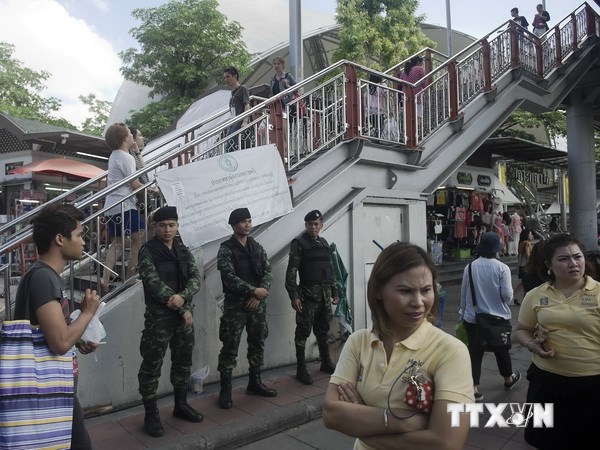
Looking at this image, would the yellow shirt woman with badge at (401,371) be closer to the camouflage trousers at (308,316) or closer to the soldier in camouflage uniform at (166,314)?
the soldier in camouflage uniform at (166,314)

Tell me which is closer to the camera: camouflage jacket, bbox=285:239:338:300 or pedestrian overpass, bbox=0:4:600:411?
pedestrian overpass, bbox=0:4:600:411

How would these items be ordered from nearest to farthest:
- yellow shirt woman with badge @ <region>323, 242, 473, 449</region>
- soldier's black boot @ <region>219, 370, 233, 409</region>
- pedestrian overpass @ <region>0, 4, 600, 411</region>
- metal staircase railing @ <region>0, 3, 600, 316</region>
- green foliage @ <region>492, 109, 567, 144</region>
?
yellow shirt woman with badge @ <region>323, 242, 473, 449</region>
soldier's black boot @ <region>219, 370, 233, 409</region>
pedestrian overpass @ <region>0, 4, 600, 411</region>
metal staircase railing @ <region>0, 3, 600, 316</region>
green foliage @ <region>492, 109, 567, 144</region>

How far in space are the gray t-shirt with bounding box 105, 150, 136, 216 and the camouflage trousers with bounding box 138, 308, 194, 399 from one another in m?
1.61

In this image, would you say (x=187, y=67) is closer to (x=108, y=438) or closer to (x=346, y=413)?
(x=108, y=438)

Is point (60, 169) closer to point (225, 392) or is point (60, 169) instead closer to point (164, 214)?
point (164, 214)

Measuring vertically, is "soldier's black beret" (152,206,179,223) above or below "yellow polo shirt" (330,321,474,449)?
above

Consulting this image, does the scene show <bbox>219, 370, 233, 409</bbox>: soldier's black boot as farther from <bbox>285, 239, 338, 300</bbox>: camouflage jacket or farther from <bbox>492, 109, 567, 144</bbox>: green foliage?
<bbox>492, 109, 567, 144</bbox>: green foliage

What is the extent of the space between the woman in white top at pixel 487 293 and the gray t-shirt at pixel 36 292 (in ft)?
13.1

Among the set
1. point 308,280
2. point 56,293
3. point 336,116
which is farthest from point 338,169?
point 56,293

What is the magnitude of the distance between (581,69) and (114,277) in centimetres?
1285

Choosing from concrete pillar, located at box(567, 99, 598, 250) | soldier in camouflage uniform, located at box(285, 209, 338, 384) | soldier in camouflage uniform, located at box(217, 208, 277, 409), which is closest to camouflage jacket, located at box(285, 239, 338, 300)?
soldier in camouflage uniform, located at box(285, 209, 338, 384)

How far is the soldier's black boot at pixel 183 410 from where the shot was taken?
4.21 metres

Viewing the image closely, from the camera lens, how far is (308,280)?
535 cm

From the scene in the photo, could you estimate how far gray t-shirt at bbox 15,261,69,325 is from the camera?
232 centimetres
